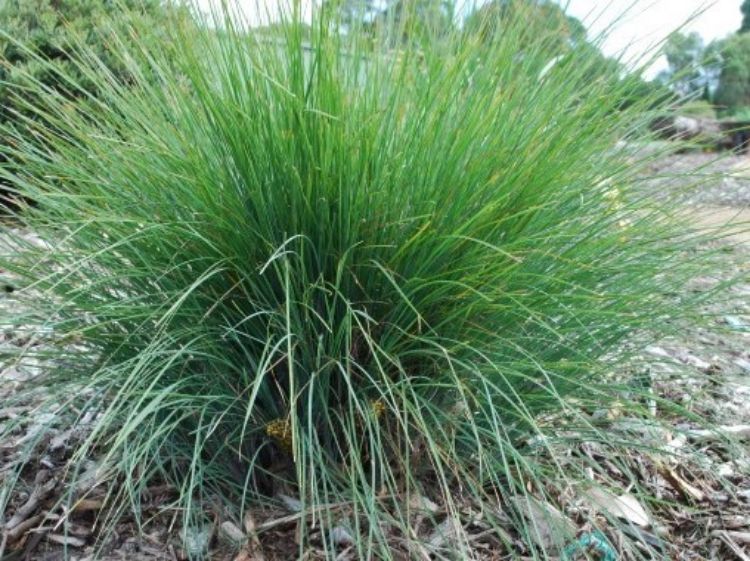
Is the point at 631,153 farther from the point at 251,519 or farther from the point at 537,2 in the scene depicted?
the point at 251,519

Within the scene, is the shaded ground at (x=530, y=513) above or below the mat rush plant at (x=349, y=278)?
below

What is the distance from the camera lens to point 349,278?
1.45 m

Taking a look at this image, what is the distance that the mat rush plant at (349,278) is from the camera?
1363 mm

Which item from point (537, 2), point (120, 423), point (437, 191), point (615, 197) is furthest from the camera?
point (537, 2)

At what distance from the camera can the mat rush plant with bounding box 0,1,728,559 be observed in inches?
53.7

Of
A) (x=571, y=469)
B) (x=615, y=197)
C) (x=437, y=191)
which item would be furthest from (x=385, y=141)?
(x=571, y=469)

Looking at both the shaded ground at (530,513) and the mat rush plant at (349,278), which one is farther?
the shaded ground at (530,513)

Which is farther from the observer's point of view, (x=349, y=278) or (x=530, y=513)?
(x=349, y=278)

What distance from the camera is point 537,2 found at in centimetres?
179

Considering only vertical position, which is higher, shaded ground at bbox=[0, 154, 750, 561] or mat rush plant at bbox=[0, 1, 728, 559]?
mat rush plant at bbox=[0, 1, 728, 559]

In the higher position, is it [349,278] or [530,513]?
[349,278]

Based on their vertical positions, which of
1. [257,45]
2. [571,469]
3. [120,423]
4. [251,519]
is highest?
[257,45]

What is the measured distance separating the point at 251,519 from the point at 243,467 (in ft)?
0.39

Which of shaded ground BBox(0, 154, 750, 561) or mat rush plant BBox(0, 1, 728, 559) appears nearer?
mat rush plant BBox(0, 1, 728, 559)
